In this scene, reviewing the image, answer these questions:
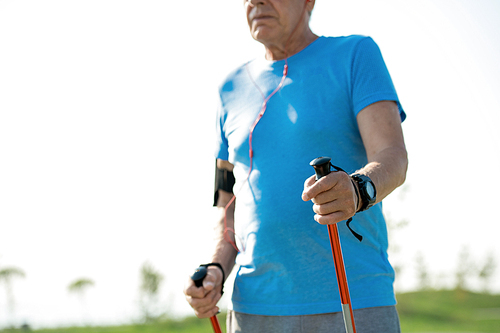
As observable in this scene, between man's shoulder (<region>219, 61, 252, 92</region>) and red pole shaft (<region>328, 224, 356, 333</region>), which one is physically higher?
man's shoulder (<region>219, 61, 252, 92</region>)

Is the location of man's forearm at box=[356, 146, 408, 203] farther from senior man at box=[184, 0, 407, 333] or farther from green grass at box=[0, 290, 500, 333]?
green grass at box=[0, 290, 500, 333]

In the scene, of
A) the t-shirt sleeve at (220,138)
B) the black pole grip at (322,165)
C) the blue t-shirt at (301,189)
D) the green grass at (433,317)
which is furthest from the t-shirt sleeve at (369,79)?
the green grass at (433,317)

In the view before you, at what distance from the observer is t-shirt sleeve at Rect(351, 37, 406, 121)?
4.82ft

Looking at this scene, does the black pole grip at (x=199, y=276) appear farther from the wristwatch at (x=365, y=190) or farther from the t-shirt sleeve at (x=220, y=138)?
the wristwatch at (x=365, y=190)

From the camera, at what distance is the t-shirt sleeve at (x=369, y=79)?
4.82ft

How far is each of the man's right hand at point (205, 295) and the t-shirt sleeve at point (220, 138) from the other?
57 cm

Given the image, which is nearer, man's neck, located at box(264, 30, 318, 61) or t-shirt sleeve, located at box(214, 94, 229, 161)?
Answer: man's neck, located at box(264, 30, 318, 61)

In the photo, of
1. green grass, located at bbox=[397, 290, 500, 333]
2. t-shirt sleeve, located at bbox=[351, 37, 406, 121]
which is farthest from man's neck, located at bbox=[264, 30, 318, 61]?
green grass, located at bbox=[397, 290, 500, 333]

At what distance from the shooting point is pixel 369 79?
150 cm

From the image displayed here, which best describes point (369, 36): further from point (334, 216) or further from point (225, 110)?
point (334, 216)

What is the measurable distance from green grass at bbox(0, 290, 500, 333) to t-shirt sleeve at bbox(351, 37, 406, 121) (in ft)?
38.5

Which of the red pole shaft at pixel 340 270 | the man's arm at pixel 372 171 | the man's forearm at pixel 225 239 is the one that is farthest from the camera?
the man's forearm at pixel 225 239

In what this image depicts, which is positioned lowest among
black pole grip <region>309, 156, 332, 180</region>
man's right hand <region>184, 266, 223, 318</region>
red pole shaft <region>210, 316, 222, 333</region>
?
red pole shaft <region>210, 316, 222, 333</region>

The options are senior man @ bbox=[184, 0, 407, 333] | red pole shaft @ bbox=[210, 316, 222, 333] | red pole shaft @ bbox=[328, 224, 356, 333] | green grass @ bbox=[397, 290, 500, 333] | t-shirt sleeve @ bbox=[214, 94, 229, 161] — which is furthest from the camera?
green grass @ bbox=[397, 290, 500, 333]
